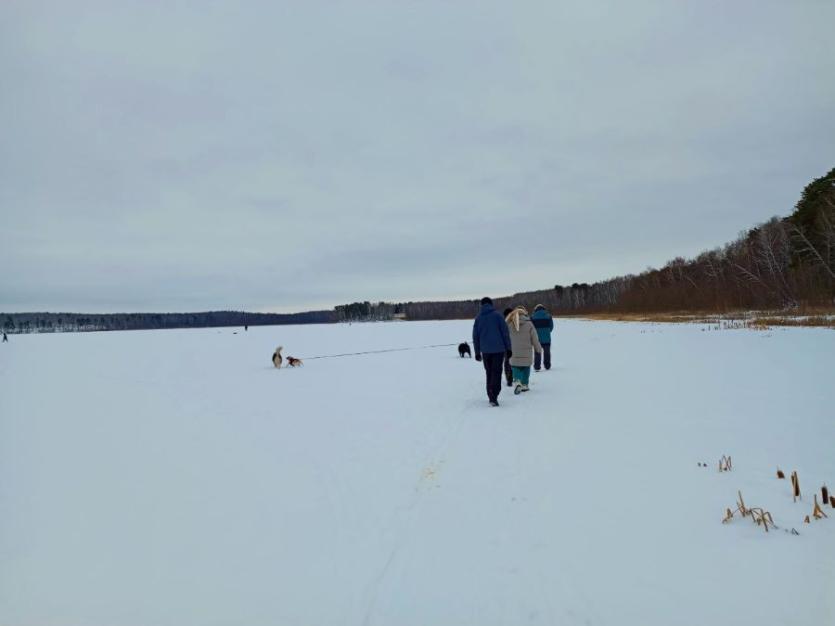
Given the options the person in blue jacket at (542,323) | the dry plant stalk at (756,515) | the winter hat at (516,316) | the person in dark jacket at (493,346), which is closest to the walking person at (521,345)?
the winter hat at (516,316)

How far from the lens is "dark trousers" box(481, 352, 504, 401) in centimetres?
841

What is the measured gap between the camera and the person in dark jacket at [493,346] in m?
8.44

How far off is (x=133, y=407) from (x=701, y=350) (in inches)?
653

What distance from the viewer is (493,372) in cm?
845

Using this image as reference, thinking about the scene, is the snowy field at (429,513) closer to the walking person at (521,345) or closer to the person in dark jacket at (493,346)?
the person in dark jacket at (493,346)

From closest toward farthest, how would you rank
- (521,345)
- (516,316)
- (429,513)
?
(429,513)
(521,345)
(516,316)

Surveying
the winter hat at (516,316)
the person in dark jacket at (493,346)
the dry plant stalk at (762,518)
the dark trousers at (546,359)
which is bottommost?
the dry plant stalk at (762,518)

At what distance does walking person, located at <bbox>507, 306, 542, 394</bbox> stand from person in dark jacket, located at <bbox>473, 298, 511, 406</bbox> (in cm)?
89

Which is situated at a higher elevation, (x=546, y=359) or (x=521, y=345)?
(x=521, y=345)

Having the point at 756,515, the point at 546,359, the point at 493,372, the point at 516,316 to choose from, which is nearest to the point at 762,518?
the point at 756,515

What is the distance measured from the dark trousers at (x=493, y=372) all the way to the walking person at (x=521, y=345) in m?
1.02

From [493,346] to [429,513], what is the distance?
4.71 metres

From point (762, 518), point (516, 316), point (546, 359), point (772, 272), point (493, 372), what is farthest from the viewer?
point (772, 272)

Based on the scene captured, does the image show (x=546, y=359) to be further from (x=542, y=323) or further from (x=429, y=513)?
(x=429, y=513)
